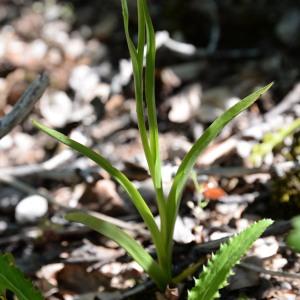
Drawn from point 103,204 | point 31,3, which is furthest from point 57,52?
point 103,204

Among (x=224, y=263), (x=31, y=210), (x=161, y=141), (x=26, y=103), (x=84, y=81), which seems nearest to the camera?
(x=224, y=263)

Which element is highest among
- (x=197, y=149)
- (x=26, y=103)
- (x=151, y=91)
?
(x=26, y=103)

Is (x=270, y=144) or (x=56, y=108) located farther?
(x=56, y=108)

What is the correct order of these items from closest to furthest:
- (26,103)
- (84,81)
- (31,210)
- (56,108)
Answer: (26,103) < (31,210) < (56,108) < (84,81)

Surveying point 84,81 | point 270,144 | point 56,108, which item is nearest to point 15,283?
point 270,144

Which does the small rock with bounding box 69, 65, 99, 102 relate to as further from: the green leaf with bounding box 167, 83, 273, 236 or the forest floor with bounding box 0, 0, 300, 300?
the green leaf with bounding box 167, 83, 273, 236

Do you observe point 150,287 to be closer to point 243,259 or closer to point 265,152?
point 243,259

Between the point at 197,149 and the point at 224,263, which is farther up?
the point at 197,149

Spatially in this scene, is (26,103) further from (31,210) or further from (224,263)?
(224,263)
